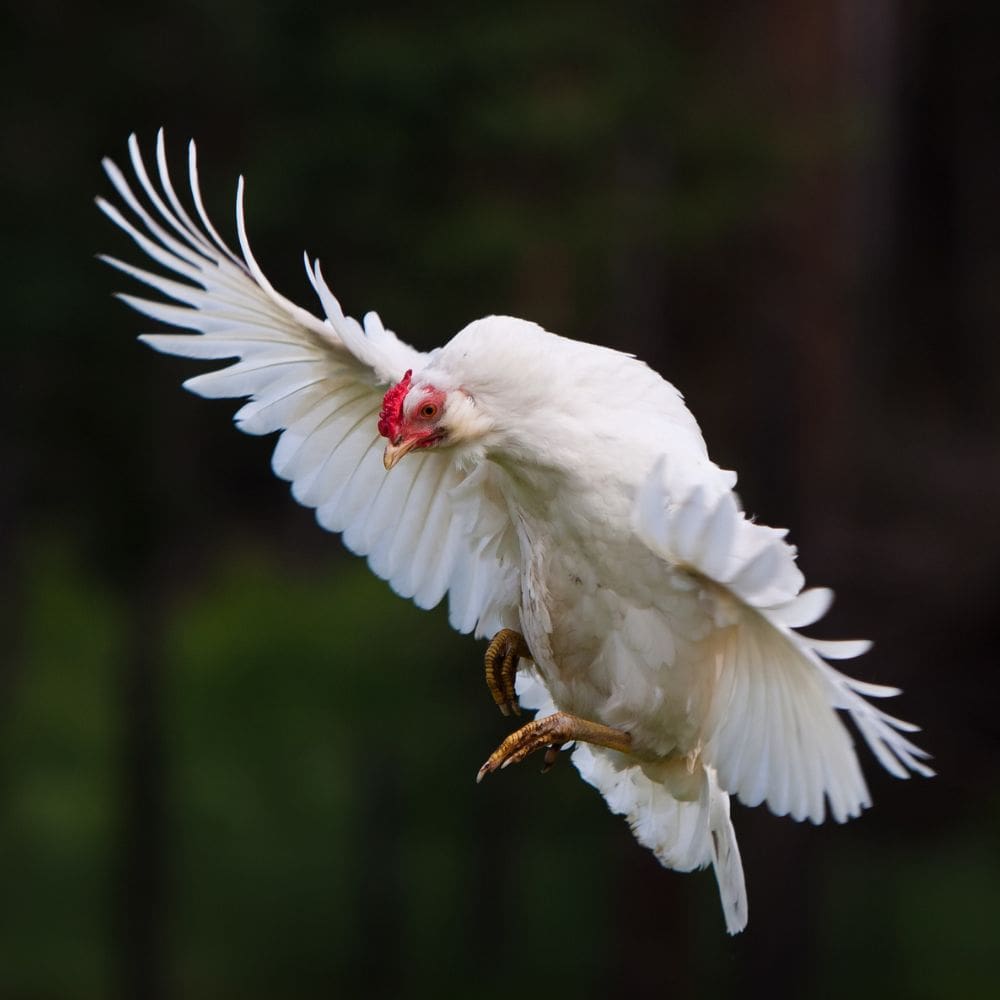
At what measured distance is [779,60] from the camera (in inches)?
394

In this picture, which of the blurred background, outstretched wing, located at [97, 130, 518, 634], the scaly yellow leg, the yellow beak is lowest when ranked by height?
the scaly yellow leg

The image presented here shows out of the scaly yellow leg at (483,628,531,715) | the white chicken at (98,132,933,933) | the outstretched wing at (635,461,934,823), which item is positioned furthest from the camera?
the scaly yellow leg at (483,628,531,715)

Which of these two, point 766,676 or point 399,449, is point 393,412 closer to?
point 399,449

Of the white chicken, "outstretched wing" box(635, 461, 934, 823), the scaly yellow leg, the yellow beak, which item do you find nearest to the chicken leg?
the white chicken

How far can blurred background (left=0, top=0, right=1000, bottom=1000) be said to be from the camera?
29.6ft

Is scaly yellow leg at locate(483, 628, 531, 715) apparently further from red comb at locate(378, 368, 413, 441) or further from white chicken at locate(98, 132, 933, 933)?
red comb at locate(378, 368, 413, 441)

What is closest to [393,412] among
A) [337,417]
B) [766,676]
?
[337,417]

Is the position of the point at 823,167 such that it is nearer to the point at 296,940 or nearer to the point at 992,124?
the point at 992,124

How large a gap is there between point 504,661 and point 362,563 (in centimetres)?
923

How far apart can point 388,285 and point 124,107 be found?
5.37 feet

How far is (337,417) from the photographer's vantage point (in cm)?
488

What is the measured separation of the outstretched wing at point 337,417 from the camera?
4.56 meters

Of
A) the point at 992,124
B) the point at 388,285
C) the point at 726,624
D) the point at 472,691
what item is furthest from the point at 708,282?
the point at 726,624

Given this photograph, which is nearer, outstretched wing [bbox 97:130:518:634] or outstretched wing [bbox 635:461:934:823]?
outstretched wing [bbox 635:461:934:823]
